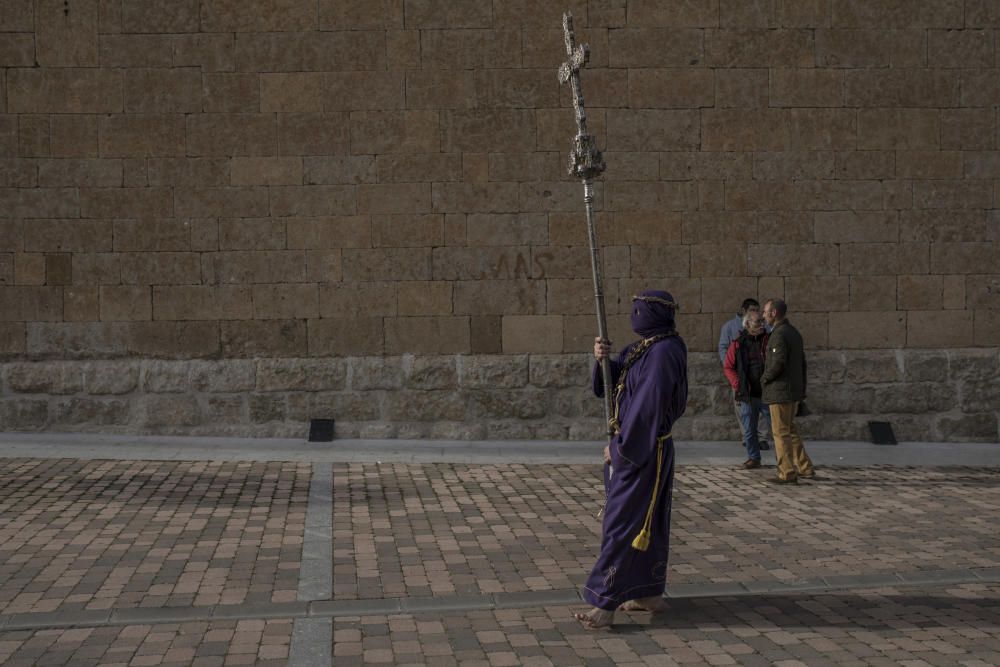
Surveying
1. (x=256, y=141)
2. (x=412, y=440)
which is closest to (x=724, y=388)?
(x=412, y=440)

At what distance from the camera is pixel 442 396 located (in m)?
12.0

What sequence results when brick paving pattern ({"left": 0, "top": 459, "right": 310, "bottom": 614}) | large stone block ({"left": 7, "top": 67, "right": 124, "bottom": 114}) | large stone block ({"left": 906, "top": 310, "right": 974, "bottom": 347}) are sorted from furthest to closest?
large stone block ({"left": 906, "top": 310, "right": 974, "bottom": 347})
large stone block ({"left": 7, "top": 67, "right": 124, "bottom": 114})
brick paving pattern ({"left": 0, "top": 459, "right": 310, "bottom": 614})

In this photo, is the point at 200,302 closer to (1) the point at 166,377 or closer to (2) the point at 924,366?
(1) the point at 166,377

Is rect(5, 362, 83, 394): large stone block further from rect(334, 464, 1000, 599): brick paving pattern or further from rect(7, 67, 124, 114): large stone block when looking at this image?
rect(334, 464, 1000, 599): brick paving pattern

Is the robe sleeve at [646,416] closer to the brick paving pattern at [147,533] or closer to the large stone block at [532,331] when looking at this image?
the brick paving pattern at [147,533]

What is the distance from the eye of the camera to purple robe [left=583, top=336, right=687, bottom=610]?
561 centimetres

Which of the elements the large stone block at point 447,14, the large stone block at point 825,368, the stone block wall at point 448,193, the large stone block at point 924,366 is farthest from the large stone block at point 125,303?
the large stone block at point 924,366

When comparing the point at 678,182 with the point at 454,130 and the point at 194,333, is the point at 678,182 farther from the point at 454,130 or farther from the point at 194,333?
the point at 194,333

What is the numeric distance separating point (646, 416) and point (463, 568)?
5.87 ft

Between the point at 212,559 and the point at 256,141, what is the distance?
6020 mm

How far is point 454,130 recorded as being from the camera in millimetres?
11906

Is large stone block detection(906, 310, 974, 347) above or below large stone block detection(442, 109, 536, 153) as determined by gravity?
below

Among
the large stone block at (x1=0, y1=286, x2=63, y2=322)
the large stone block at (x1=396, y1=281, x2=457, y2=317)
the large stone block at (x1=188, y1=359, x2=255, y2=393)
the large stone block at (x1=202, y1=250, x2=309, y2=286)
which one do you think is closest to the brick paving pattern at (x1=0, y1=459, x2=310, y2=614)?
the large stone block at (x1=188, y1=359, x2=255, y2=393)

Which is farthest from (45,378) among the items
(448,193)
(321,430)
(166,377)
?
(448,193)
